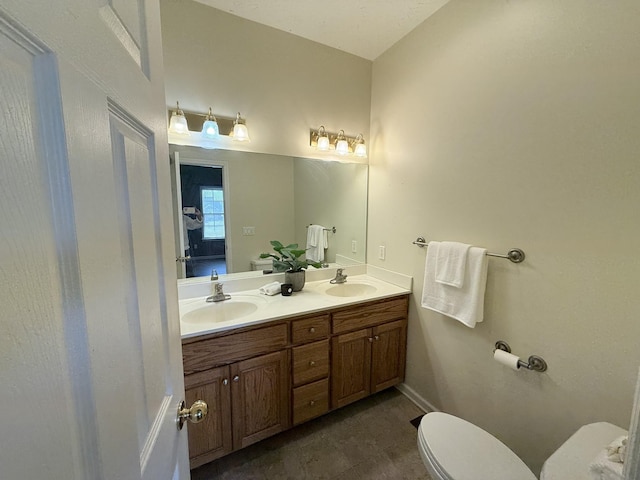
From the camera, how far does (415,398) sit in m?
1.98

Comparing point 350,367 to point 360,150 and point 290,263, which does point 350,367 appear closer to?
point 290,263

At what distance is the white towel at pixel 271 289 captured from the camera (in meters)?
1.81

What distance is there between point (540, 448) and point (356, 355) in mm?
1006

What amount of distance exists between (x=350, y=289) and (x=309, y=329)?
0.63m

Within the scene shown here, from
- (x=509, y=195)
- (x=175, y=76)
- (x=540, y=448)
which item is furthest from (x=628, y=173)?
(x=175, y=76)

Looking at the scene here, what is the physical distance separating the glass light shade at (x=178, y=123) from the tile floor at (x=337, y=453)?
1.94m

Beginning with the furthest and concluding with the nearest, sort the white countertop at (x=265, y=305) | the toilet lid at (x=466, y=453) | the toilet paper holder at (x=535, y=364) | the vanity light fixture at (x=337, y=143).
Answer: the vanity light fixture at (x=337, y=143) → the white countertop at (x=265, y=305) → the toilet paper holder at (x=535, y=364) → the toilet lid at (x=466, y=453)

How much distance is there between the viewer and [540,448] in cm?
131

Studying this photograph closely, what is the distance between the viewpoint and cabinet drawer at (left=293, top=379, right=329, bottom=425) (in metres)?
1.63

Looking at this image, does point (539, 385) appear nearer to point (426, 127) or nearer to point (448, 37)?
point (426, 127)

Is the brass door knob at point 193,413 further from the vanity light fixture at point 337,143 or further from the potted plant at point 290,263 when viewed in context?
the vanity light fixture at point 337,143

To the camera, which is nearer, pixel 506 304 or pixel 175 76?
pixel 506 304

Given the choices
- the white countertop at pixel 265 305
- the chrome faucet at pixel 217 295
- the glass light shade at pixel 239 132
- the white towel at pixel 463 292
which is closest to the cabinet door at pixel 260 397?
the white countertop at pixel 265 305

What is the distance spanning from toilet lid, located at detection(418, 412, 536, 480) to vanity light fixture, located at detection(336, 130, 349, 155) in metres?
1.81
